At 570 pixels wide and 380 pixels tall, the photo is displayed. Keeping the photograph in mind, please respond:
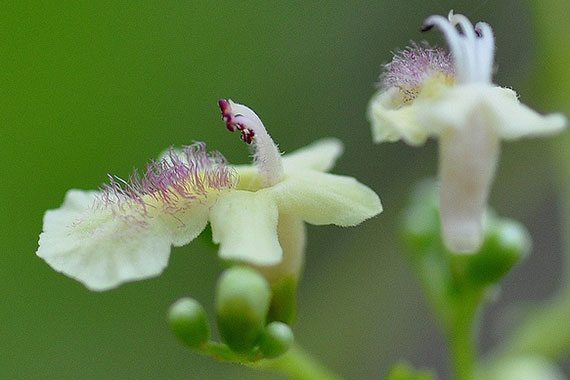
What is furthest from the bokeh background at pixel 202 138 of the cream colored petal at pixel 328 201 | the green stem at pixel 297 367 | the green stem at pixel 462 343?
the cream colored petal at pixel 328 201

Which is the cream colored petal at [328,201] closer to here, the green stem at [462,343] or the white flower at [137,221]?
the white flower at [137,221]

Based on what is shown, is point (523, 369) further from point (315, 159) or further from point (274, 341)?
point (274, 341)

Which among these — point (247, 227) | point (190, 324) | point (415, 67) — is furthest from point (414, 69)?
point (190, 324)

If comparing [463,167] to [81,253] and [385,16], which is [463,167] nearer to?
[81,253]

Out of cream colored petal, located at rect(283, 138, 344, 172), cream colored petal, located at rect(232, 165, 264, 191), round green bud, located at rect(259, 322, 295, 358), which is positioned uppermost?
cream colored petal, located at rect(283, 138, 344, 172)

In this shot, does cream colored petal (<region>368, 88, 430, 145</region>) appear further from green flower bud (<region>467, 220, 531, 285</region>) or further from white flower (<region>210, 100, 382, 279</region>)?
green flower bud (<region>467, 220, 531, 285</region>)

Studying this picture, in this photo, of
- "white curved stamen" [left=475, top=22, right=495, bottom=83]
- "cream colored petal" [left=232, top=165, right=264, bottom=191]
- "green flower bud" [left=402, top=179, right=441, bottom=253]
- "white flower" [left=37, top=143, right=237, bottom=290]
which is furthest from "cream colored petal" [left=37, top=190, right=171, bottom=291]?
"green flower bud" [left=402, top=179, right=441, bottom=253]
